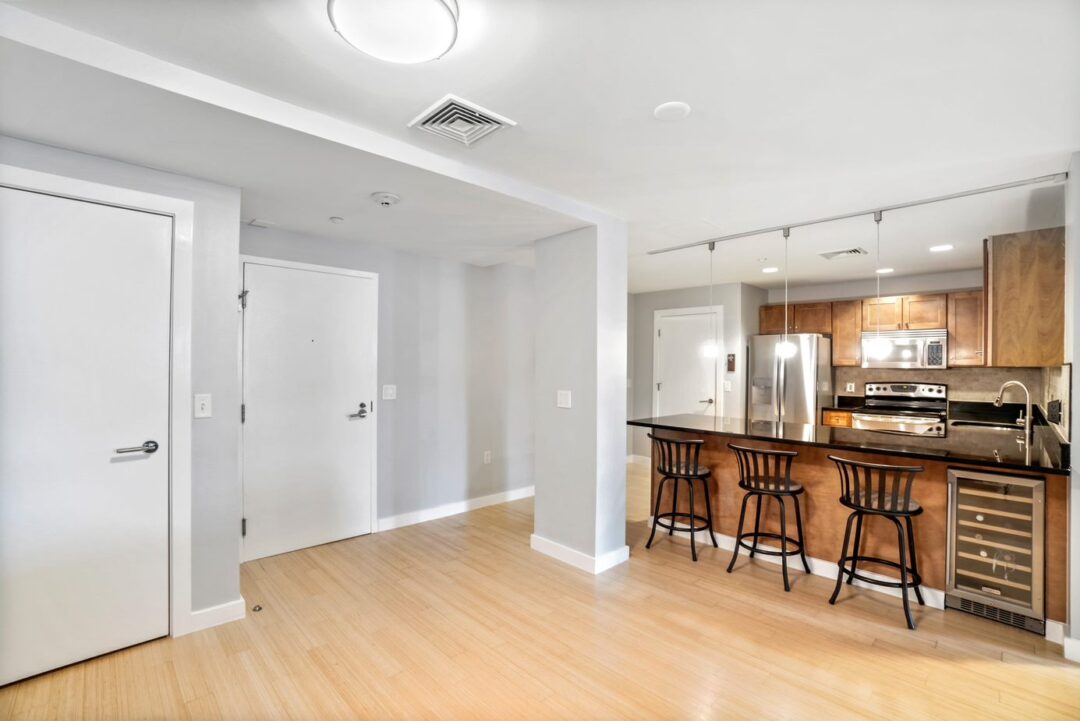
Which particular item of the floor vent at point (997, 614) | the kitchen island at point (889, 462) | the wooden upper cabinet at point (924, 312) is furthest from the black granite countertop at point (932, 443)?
the wooden upper cabinet at point (924, 312)

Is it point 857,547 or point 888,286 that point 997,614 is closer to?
point 857,547

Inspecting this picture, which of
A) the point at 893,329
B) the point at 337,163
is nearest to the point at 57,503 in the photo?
the point at 337,163

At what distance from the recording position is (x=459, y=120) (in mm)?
2131

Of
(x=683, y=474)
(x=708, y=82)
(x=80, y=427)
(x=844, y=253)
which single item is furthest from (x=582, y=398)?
(x=844, y=253)

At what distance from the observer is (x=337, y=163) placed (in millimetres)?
2379

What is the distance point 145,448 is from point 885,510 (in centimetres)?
382

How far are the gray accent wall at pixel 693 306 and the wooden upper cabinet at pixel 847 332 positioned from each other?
0.92 metres

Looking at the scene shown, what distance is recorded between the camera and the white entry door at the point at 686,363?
242 inches

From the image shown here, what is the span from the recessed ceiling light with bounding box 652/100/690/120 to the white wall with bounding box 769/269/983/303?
4.82m

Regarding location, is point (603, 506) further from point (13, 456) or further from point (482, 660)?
point (13, 456)

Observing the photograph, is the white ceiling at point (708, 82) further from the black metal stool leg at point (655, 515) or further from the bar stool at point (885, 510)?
the black metal stool leg at point (655, 515)

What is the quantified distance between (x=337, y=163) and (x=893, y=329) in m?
5.63

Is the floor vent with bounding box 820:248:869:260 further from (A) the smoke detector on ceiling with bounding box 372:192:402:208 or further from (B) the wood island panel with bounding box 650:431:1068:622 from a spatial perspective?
(A) the smoke detector on ceiling with bounding box 372:192:402:208

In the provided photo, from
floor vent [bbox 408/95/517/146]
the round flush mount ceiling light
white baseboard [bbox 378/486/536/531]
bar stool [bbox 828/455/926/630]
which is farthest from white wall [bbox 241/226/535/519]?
bar stool [bbox 828/455/926/630]
